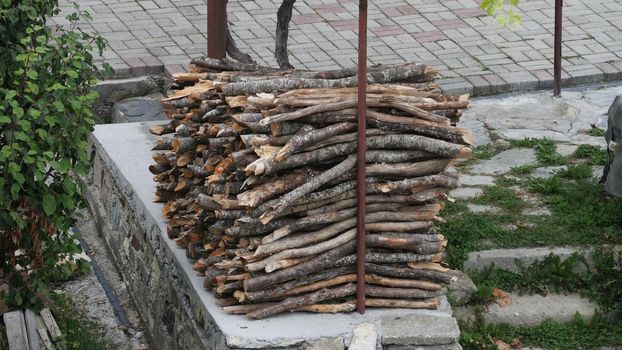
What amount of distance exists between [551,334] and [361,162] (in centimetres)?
174

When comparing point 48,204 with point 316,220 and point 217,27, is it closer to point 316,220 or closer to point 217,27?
point 316,220

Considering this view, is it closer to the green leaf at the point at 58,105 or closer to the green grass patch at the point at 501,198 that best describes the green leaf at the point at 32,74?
the green leaf at the point at 58,105

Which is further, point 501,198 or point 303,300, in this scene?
point 501,198

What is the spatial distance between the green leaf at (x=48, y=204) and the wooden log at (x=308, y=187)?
113cm

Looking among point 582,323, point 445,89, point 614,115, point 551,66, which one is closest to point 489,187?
point 614,115

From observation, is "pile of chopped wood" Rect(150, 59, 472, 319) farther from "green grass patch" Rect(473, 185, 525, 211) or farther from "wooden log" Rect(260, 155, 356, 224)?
"green grass patch" Rect(473, 185, 525, 211)

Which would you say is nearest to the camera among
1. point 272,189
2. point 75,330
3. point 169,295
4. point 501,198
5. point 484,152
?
point 272,189

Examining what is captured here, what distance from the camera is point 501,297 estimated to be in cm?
677

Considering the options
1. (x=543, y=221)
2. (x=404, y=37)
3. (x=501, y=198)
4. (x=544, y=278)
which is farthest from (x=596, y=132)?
(x=404, y=37)

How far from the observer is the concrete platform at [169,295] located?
5.51 meters

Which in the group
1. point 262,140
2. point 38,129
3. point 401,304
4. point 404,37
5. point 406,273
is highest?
point 262,140

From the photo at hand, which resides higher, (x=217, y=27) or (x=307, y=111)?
(x=307, y=111)

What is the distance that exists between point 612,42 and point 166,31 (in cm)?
416

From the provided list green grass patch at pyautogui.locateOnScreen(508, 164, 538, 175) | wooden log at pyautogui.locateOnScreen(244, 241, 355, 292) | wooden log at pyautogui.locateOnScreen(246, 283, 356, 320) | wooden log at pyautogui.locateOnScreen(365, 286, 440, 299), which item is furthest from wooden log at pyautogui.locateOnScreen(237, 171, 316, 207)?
green grass patch at pyautogui.locateOnScreen(508, 164, 538, 175)
